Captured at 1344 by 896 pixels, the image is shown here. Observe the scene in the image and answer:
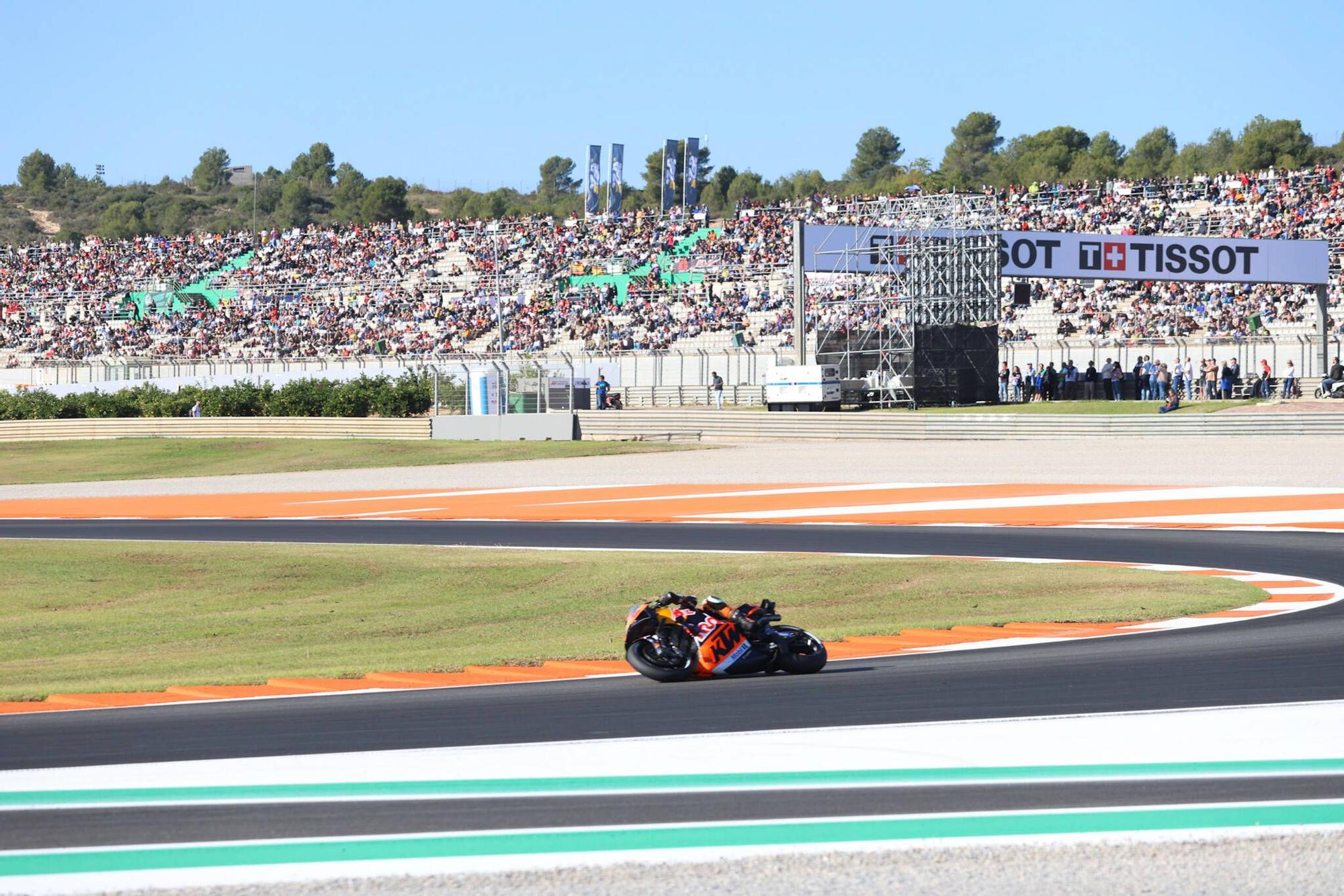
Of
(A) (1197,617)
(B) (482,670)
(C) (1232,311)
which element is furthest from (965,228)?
(B) (482,670)

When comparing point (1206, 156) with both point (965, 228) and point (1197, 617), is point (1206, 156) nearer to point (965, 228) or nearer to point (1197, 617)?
point (965, 228)

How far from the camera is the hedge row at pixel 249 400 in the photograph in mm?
46219

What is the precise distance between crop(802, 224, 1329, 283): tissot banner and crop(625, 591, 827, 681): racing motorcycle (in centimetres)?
3292

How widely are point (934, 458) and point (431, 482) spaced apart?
417 inches

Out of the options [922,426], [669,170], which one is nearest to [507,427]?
[922,426]

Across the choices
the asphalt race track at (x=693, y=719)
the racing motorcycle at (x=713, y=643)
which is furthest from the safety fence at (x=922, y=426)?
the racing motorcycle at (x=713, y=643)

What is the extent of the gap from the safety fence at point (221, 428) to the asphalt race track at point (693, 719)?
112ft

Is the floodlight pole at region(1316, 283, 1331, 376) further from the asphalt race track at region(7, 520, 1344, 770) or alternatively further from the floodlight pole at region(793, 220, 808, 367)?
the asphalt race track at region(7, 520, 1344, 770)

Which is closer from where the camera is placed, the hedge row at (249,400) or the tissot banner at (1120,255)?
the tissot banner at (1120,255)

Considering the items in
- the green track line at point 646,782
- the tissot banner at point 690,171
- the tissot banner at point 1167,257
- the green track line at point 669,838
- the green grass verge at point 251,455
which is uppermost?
the tissot banner at point 690,171

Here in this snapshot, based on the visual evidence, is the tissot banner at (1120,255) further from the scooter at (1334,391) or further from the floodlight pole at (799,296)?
the scooter at (1334,391)

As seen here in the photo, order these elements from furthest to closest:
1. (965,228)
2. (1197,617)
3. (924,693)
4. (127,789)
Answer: (965,228) < (1197,617) < (924,693) < (127,789)

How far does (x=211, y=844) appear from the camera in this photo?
5438 millimetres

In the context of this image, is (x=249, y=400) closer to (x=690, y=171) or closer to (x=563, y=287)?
(x=563, y=287)
